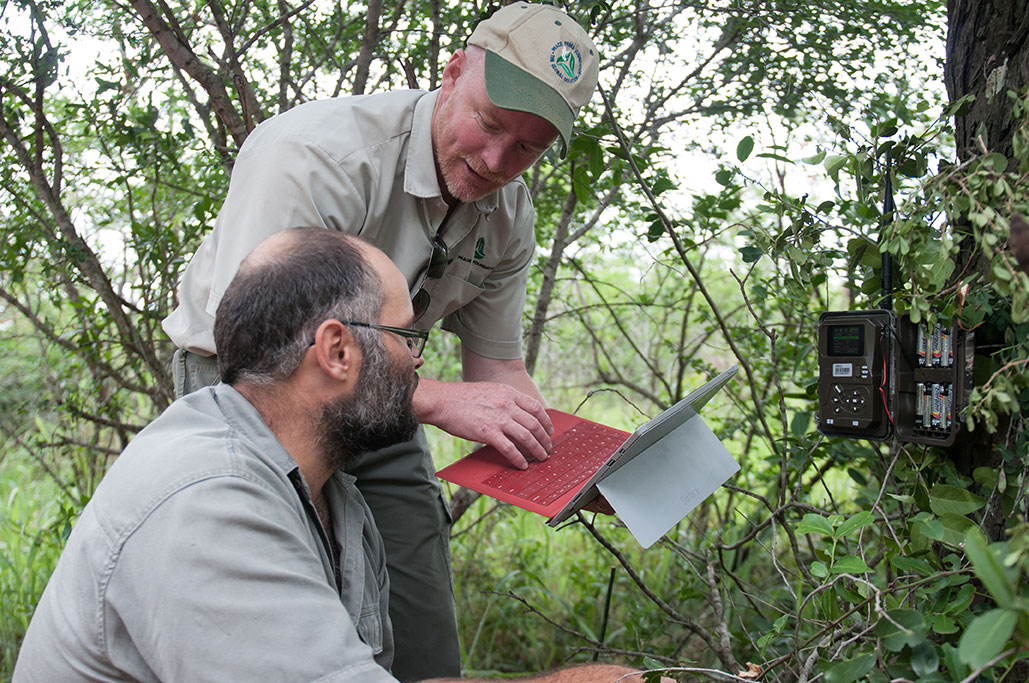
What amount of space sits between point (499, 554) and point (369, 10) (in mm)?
2506

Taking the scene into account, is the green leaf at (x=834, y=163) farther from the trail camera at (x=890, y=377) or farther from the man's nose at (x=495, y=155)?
the man's nose at (x=495, y=155)

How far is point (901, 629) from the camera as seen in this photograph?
130 cm

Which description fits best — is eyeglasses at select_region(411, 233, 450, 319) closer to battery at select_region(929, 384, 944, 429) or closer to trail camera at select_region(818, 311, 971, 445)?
trail camera at select_region(818, 311, 971, 445)

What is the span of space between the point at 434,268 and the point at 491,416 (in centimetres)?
49

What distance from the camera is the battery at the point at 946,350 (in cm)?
155

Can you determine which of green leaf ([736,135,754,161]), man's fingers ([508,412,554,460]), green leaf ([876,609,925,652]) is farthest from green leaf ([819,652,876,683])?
green leaf ([736,135,754,161])

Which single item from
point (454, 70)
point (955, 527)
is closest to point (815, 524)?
point (955, 527)

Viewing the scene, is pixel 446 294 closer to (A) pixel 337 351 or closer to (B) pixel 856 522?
(A) pixel 337 351

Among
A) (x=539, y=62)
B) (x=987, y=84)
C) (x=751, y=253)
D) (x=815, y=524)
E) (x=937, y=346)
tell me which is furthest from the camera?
(x=539, y=62)

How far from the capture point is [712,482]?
1.85 meters

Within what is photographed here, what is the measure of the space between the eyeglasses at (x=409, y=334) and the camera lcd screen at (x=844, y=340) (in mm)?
831

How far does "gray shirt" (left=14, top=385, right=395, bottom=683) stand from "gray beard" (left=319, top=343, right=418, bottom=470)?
163 mm

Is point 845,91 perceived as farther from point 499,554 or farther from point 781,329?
point 499,554

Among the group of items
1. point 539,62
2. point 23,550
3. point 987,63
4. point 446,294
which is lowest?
point 23,550
